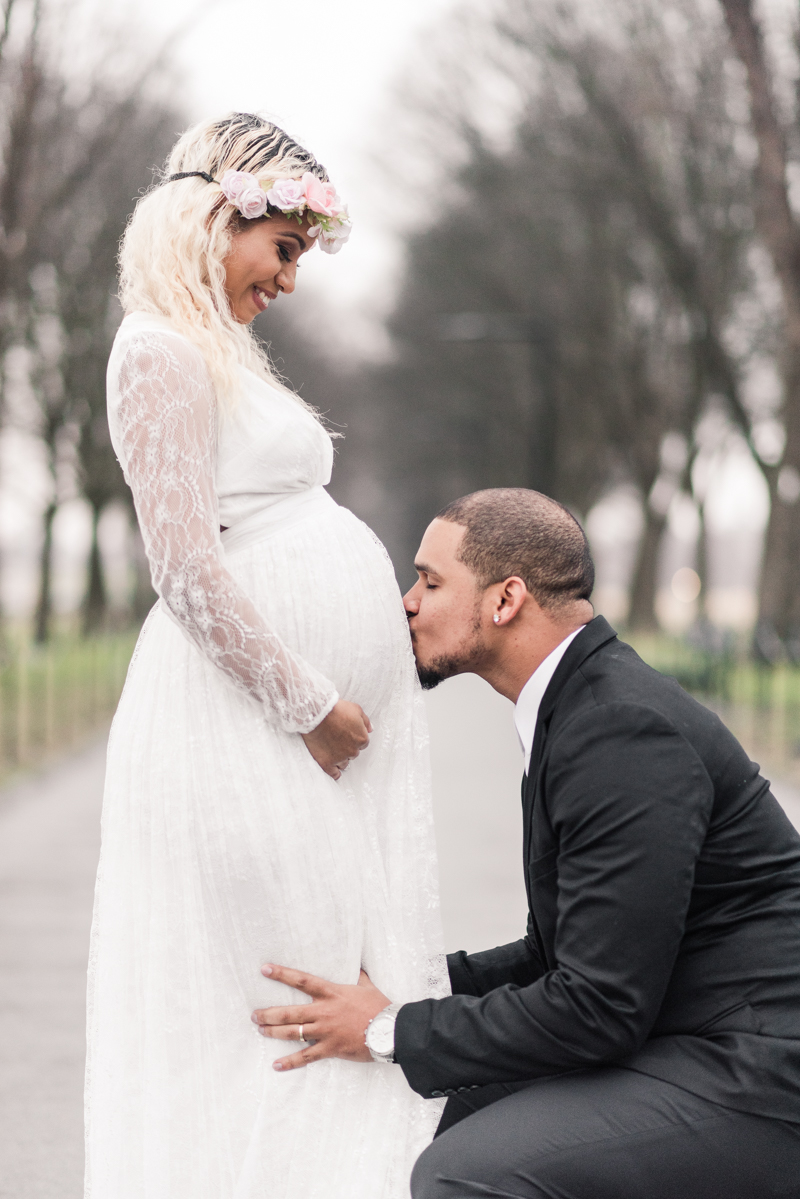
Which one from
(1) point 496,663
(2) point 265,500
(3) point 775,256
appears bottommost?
(1) point 496,663

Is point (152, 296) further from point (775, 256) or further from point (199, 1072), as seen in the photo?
point (775, 256)

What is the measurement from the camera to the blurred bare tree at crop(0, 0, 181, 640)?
11791 millimetres

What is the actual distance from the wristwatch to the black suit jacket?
0.04 meters

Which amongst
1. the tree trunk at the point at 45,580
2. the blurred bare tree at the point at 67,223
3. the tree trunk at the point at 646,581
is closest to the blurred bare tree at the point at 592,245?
the tree trunk at the point at 646,581

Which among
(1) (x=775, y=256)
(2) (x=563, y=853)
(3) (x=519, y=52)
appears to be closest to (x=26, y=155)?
(1) (x=775, y=256)

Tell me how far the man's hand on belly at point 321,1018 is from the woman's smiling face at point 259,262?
125 centimetres

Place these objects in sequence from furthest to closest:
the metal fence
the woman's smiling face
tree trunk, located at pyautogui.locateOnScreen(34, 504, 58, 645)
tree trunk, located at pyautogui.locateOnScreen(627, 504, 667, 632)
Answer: tree trunk, located at pyautogui.locateOnScreen(627, 504, 667, 632)
tree trunk, located at pyautogui.locateOnScreen(34, 504, 58, 645)
the metal fence
the woman's smiling face

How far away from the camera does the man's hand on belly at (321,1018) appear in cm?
258

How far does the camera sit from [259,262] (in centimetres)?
282

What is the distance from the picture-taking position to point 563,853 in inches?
95.3

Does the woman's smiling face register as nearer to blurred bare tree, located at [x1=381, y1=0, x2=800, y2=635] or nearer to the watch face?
the watch face

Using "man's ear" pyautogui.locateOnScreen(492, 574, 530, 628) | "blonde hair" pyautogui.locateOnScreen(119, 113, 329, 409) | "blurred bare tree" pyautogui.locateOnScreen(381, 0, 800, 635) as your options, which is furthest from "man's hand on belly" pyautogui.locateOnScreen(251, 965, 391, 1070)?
"blurred bare tree" pyautogui.locateOnScreen(381, 0, 800, 635)

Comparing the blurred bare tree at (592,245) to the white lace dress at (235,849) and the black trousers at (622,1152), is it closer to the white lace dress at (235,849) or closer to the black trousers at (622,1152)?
the white lace dress at (235,849)

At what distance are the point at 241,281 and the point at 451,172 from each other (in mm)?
22216
